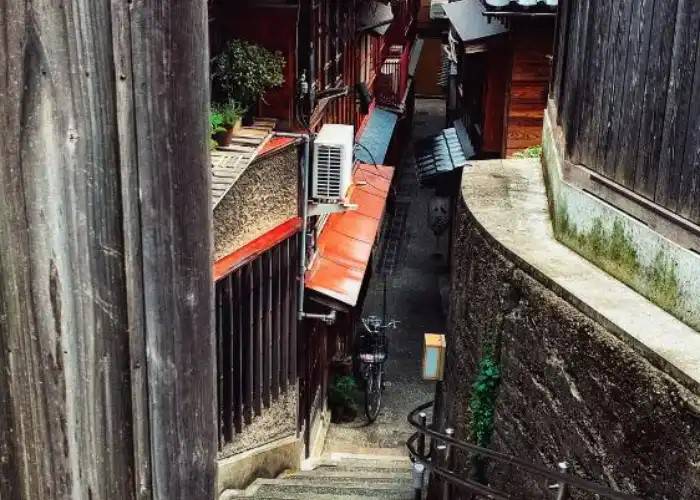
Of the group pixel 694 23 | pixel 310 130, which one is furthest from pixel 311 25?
pixel 694 23

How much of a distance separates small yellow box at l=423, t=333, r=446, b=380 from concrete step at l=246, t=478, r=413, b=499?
1928mm

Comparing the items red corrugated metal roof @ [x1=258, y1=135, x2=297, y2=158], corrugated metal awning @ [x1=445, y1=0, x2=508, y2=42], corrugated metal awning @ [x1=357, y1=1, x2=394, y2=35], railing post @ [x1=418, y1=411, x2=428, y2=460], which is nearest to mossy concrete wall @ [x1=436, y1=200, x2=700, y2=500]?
railing post @ [x1=418, y1=411, x2=428, y2=460]

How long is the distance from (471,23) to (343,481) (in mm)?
9103

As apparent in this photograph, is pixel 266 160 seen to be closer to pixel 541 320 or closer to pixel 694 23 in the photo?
pixel 541 320

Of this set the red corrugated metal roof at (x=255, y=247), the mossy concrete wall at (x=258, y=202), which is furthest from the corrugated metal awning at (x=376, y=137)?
the red corrugated metal roof at (x=255, y=247)

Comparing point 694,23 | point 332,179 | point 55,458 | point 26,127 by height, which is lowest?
point 332,179

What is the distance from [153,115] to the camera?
3.70ft

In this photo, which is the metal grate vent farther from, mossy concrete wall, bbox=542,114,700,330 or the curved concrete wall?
mossy concrete wall, bbox=542,114,700,330

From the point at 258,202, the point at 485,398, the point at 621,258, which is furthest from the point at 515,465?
the point at 258,202

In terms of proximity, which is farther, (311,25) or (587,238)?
(311,25)

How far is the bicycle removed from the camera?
14570 millimetres

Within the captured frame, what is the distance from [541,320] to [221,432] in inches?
223

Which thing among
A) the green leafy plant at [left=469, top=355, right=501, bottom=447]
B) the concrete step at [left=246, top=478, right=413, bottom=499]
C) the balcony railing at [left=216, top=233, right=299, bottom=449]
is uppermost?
the green leafy plant at [left=469, top=355, right=501, bottom=447]

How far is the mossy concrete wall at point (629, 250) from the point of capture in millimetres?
4367
